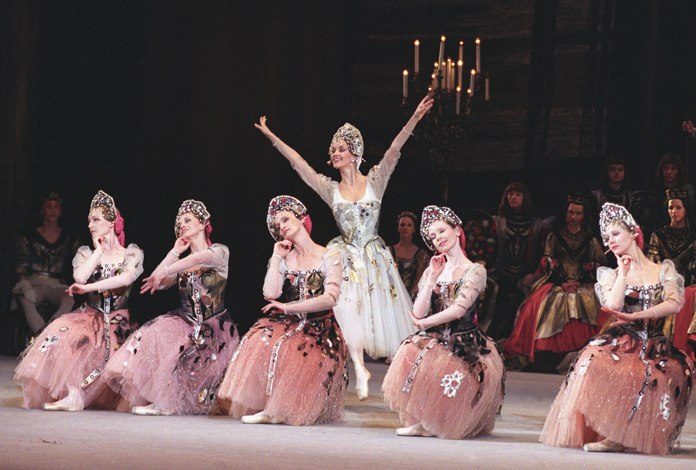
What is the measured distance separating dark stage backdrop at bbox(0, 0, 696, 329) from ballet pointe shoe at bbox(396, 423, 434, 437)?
3.40 m

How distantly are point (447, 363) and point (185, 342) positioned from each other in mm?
1300

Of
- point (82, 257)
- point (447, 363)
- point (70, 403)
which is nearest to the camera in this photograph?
point (447, 363)

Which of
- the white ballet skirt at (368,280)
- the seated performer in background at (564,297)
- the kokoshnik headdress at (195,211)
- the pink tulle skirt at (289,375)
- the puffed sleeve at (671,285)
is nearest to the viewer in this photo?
the puffed sleeve at (671,285)

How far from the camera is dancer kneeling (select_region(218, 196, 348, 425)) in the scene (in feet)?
12.8

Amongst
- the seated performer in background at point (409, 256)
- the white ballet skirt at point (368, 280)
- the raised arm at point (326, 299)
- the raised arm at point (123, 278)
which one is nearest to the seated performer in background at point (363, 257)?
the white ballet skirt at point (368, 280)

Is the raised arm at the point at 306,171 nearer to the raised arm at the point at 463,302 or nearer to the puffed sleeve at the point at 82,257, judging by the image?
the puffed sleeve at the point at 82,257

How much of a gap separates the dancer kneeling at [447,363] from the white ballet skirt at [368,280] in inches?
39.2

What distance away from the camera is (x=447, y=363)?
12.3 feet

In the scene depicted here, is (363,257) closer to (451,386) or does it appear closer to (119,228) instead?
(119,228)

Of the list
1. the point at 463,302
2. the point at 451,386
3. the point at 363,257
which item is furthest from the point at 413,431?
the point at 363,257

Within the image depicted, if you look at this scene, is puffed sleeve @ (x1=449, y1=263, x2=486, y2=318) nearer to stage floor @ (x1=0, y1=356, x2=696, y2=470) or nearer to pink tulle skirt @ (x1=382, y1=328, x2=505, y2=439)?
pink tulle skirt @ (x1=382, y1=328, x2=505, y2=439)

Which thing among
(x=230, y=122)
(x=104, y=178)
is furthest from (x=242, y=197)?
(x=104, y=178)

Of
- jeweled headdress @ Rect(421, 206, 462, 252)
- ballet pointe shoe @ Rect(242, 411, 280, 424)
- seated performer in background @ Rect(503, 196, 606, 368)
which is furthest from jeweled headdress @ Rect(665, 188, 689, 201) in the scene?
ballet pointe shoe @ Rect(242, 411, 280, 424)

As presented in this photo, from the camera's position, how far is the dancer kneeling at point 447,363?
3695 millimetres
